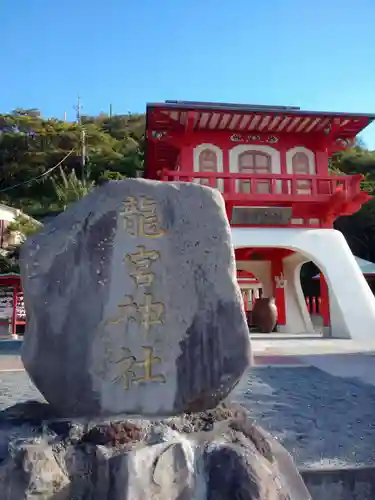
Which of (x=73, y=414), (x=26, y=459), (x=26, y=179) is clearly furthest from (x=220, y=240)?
(x=26, y=179)

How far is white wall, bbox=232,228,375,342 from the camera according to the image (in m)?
10.0

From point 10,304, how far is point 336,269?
10.2 m

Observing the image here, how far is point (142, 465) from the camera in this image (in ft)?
6.74

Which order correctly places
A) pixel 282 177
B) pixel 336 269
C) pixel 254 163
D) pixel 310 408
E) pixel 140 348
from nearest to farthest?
1. pixel 140 348
2. pixel 310 408
3. pixel 336 269
4. pixel 282 177
5. pixel 254 163

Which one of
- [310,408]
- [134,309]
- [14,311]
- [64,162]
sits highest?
[64,162]

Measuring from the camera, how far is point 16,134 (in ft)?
101

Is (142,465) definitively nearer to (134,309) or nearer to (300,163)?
(134,309)

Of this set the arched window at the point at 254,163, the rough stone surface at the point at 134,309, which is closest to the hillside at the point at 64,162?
the arched window at the point at 254,163

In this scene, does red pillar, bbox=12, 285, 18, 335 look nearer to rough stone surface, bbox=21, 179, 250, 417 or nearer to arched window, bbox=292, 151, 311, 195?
arched window, bbox=292, 151, 311, 195

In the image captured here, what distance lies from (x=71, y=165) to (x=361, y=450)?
29968 mm

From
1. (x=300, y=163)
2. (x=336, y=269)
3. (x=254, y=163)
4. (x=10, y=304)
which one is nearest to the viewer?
(x=336, y=269)

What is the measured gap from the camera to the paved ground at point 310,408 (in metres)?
3.11

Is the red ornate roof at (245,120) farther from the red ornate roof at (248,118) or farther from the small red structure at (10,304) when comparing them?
the small red structure at (10,304)

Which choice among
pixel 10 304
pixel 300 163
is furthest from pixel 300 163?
pixel 10 304
